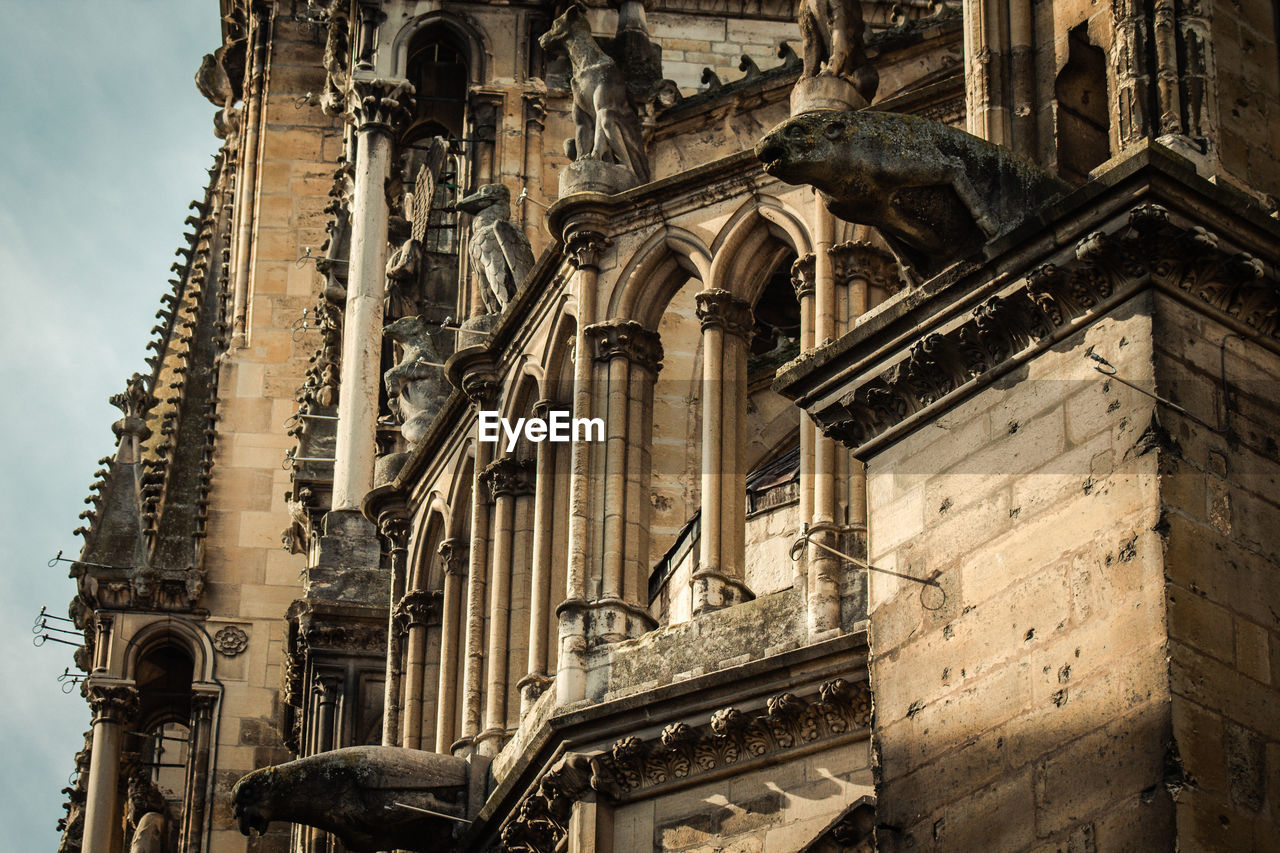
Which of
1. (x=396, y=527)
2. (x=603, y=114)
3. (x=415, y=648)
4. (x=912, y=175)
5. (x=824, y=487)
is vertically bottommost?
(x=912, y=175)

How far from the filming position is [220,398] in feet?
147

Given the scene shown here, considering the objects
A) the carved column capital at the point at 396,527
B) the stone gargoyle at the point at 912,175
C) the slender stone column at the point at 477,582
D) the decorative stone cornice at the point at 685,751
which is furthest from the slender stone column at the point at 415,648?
the stone gargoyle at the point at 912,175

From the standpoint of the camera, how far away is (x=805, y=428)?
2220 centimetres

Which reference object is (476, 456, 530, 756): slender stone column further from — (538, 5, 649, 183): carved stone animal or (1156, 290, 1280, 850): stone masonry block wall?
(1156, 290, 1280, 850): stone masonry block wall

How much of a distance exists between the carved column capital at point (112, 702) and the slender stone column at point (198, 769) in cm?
74

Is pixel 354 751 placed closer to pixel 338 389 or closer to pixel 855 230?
pixel 855 230

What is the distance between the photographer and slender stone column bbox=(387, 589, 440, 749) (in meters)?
27.3

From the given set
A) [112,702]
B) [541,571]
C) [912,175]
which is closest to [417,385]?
[541,571]

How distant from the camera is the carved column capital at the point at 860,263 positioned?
22672mm

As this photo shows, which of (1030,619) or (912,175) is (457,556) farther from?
(1030,619)

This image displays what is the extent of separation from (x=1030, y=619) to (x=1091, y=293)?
1.53 meters

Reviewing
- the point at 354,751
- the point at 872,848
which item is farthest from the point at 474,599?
the point at 872,848

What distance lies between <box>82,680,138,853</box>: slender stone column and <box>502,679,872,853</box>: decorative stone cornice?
715 inches

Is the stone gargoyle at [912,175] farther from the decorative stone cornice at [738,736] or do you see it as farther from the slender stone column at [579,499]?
the slender stone column at [579,499]
